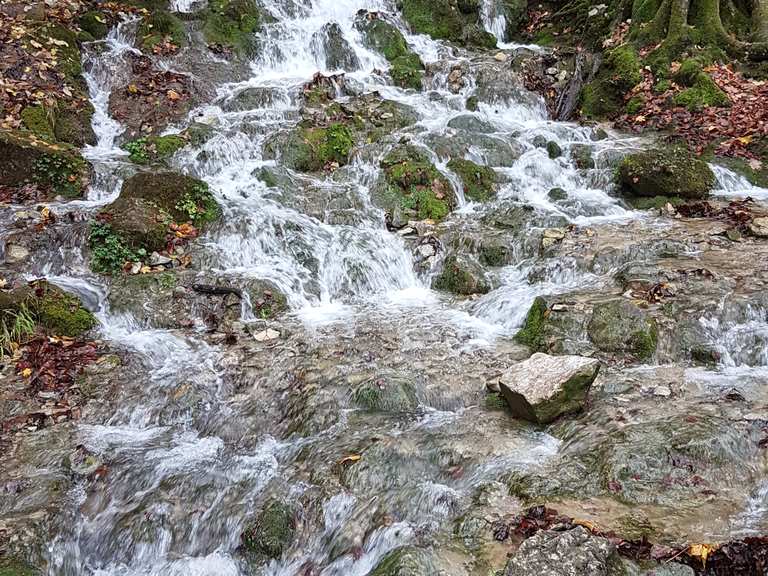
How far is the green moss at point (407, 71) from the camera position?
1410 centimetres

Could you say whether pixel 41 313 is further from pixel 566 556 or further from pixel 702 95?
pixel 702 95

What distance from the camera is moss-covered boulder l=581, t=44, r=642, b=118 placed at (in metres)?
12.6

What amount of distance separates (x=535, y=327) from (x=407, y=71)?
9.99 meters

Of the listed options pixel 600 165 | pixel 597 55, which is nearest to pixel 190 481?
pixel 600 165

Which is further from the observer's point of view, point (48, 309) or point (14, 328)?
point (48, 309)

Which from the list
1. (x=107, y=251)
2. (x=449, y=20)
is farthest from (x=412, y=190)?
(x=449, y=20)

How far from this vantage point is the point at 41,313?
668 centimetres

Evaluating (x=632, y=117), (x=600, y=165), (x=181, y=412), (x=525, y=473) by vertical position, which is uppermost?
(x=632, y=117)

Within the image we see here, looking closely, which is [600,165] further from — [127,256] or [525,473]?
[127,256]

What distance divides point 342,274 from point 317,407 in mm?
3213

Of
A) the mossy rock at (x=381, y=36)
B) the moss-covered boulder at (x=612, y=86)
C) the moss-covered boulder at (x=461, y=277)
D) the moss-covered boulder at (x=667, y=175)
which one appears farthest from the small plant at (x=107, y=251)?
the moss-covered boulder at (x=612, y=86)

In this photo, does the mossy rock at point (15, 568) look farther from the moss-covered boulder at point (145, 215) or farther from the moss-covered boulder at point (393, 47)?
the moss-covered boulder at point (393, 47)

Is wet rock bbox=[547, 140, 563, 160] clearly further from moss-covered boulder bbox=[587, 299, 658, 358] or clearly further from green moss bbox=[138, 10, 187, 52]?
green moss bbox=[138, 10, 187, 52]

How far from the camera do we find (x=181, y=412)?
5738 mm
